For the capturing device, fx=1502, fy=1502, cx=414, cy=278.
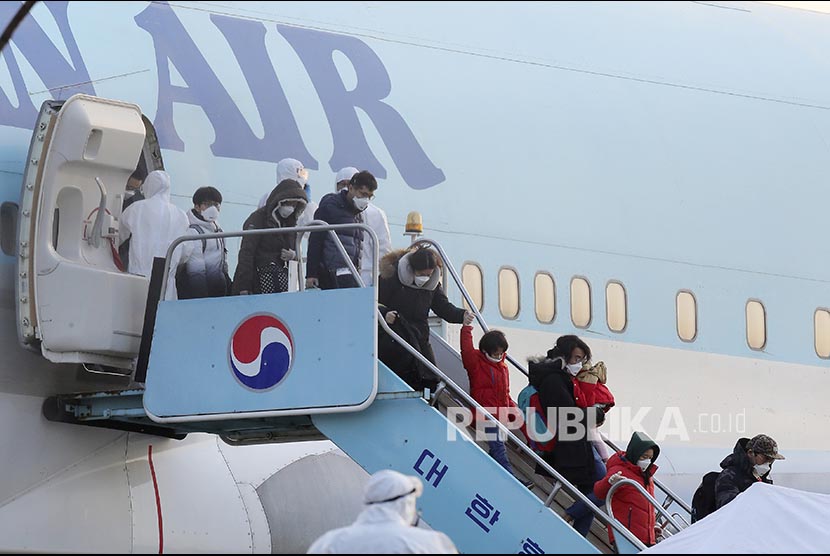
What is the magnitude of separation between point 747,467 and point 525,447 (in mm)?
2140

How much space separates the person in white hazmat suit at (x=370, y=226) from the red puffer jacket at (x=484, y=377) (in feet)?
2.32

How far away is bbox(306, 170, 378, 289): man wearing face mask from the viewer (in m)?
9.08

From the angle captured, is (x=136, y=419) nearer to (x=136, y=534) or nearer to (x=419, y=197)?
(x=136, y=534)

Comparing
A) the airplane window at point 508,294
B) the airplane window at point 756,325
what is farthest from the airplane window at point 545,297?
the airplane window at point 756,325

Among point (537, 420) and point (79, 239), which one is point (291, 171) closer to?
point (79, 239)

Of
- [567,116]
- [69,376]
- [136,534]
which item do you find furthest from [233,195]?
[567,116]

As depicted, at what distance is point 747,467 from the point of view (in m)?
10.2

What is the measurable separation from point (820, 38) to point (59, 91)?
335 inches

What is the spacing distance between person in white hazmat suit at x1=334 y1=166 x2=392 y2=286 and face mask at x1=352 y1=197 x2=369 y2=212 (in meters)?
0.18

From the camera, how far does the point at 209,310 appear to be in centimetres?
893

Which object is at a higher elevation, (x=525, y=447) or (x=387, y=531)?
(x=387, y=531)

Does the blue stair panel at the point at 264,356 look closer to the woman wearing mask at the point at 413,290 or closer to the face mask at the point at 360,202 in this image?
the woman wearing mask at the point at 413,290

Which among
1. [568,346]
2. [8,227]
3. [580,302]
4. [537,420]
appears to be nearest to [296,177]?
[8,227]

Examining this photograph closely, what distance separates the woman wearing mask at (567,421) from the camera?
9188 mm
